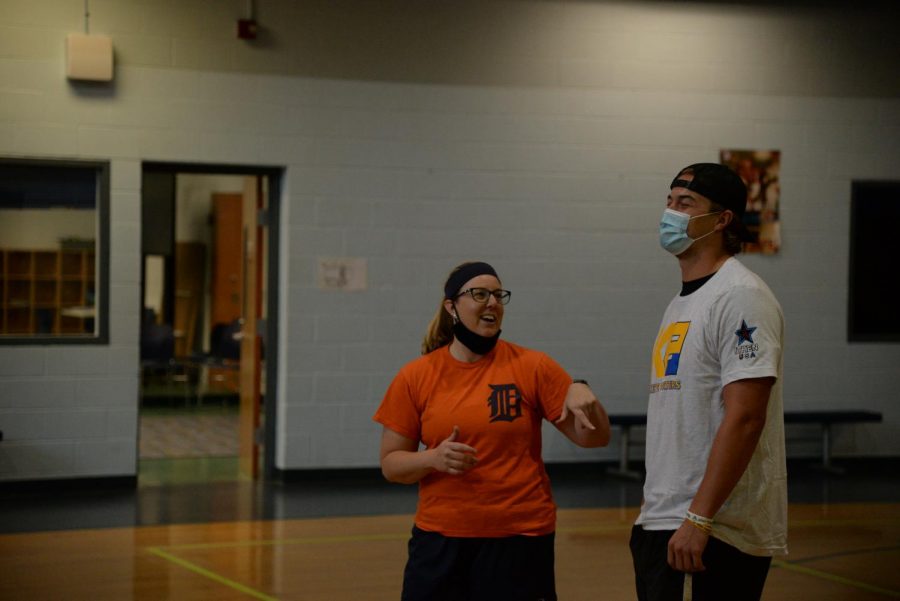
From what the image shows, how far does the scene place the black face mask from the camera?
2936mm

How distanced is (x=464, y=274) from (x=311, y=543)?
11.0ft

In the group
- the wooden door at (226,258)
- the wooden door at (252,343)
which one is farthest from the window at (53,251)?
the wooden door at (226,258)

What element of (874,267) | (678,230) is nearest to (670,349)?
(678,230)

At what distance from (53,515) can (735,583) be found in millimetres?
5172

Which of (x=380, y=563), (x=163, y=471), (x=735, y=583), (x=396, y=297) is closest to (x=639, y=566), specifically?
(x=735, y=583)

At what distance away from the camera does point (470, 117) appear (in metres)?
8.02

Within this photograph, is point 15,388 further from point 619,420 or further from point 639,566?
point 639,566

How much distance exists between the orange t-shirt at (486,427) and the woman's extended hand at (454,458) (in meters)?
0.13

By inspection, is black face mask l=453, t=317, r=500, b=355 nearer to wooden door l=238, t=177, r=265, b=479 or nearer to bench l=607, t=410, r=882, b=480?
bench l=607, t=410, r=882, b=480

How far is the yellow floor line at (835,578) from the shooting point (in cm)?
505

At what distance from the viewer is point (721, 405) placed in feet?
8.04

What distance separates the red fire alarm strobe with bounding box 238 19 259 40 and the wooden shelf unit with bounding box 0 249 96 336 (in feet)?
5.77

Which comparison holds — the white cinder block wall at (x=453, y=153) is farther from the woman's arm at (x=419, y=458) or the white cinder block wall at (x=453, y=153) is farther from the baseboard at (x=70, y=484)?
the woman's arm at (x=419, y=458)

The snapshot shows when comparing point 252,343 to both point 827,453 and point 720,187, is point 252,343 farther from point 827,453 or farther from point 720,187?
point 720,187
